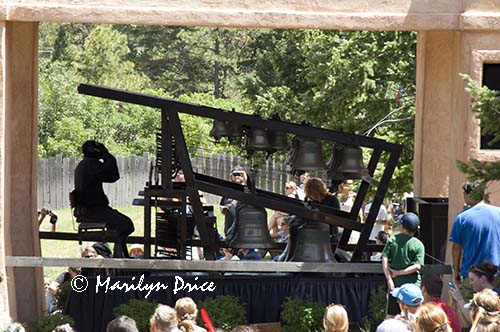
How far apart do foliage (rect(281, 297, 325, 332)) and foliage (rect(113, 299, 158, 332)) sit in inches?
51.7

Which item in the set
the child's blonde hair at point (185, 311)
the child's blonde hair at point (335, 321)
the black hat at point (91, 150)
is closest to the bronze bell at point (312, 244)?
the black hat at point (91, 150)

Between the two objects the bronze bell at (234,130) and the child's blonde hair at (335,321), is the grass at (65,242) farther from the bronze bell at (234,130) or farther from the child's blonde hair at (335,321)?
the child's blonde hair at (335,321)

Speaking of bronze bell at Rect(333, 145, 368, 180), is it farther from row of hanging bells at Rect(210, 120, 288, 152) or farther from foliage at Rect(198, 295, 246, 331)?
foliage at Rect(198, 295, 246, 331)

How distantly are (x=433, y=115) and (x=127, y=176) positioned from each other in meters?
18.9

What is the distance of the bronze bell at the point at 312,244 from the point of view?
44.5 ft

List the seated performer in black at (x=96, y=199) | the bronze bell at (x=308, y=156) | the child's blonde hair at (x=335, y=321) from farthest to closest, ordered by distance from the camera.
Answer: the seated performer in black at (x=96, y=199) < the bronze bell at (x=308, y=156) < the child's blonde hair at (x=335, y=321)

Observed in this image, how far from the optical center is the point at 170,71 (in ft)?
171

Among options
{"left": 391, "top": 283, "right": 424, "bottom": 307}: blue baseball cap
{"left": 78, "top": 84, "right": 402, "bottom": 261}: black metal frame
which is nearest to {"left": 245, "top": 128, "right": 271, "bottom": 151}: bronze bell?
{"left": 78, "top": 84, "right": 402, "bottom": 261}: black metal frame

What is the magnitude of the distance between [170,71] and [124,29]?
2.46 metres

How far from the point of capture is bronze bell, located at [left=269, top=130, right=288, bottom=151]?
14.6 metres

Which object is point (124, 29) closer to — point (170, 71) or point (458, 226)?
point (170, 71)

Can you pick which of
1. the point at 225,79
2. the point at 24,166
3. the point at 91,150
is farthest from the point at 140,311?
the point at 225,79

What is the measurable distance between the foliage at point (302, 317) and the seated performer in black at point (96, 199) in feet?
8.61

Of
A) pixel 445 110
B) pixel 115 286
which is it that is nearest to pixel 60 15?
pixel 115 286
